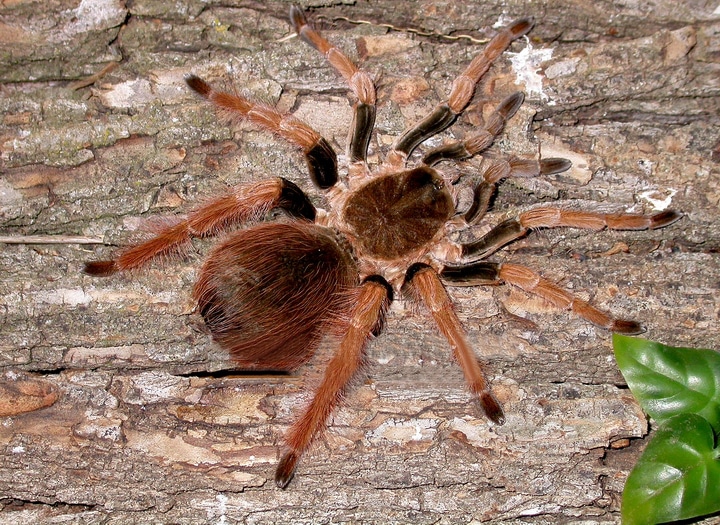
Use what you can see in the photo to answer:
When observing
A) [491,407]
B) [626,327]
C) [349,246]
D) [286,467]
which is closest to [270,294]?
[349,246]

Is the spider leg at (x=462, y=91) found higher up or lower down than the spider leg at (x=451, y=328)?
higher up

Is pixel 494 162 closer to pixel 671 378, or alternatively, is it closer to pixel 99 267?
pixel 671 378

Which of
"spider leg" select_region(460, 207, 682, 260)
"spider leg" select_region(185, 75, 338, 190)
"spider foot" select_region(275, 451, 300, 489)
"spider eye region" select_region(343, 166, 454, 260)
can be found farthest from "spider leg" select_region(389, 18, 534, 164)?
"spider foot" select_region(275, 451, 300, 489)

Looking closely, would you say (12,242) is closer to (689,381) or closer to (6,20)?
(6,20)

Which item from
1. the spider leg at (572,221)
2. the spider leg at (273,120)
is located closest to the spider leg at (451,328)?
the spider leg at (572,221)

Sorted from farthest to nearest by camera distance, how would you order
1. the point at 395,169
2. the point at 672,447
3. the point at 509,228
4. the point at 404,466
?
the point at 395,169, the point at 509,228, the point at 404,466, the point at 672,447

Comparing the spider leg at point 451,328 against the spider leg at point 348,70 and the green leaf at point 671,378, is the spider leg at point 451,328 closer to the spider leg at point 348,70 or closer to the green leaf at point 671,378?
the green leaf at point 671,378

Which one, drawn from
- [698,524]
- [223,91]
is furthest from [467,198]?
[698,524]
